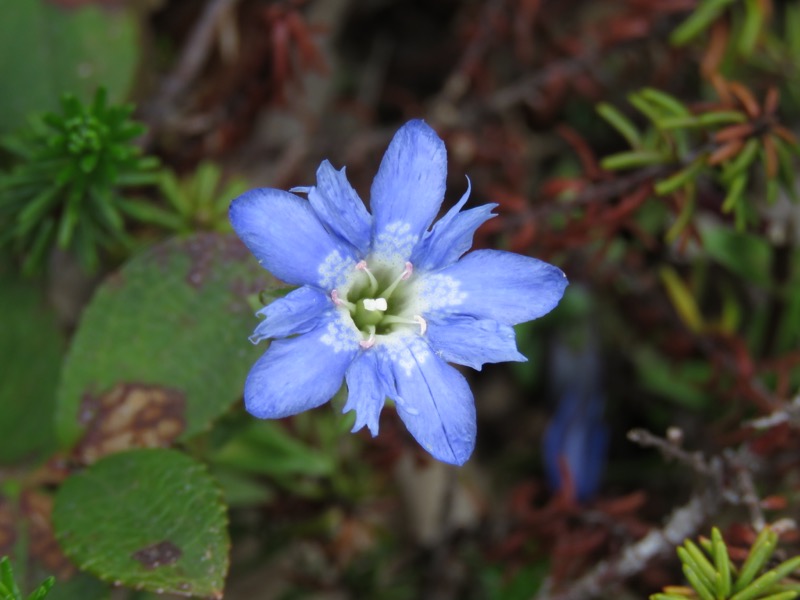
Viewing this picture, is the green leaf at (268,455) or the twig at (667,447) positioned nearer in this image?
the twig at (667,447)

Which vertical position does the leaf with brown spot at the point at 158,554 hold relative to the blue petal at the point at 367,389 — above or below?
below

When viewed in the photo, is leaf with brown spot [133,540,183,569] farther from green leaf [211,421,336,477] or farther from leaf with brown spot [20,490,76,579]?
green leaf [211,421,336,477]

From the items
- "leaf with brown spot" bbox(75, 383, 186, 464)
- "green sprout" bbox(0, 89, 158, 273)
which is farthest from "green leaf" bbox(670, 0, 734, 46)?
"leaf with brown spot" bbox(75, 383, 186, 464)

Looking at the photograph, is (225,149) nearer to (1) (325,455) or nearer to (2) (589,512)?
(1) (325,455)

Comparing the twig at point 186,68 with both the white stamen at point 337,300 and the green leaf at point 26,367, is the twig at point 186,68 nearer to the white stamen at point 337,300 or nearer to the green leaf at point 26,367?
the green leaf at point 26,367

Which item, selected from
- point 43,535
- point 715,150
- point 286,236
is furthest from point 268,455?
point 715,150

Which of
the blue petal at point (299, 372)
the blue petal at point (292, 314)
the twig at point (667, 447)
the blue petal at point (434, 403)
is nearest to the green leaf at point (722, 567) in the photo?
the twig at point (667, 447)

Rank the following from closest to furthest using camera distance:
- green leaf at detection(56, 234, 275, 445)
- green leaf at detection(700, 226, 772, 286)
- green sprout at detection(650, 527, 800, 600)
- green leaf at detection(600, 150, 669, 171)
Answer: green sprout at detection(650, 527, 800, 600) < green leaf at detection(56, 234, 275, 445) < green leaf at detection(600, 150, 669, 171) < green leaf at detection(700, 226, 772, 286)
